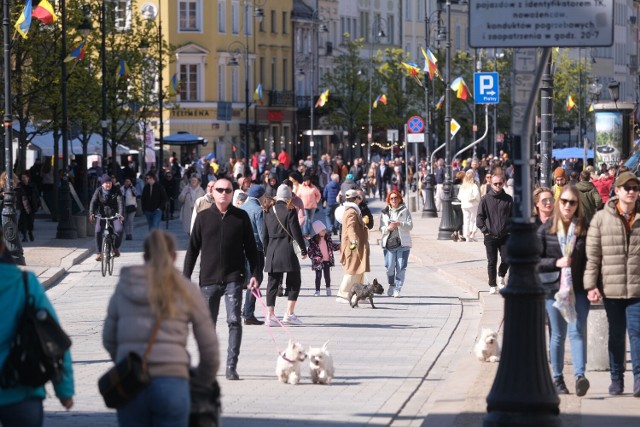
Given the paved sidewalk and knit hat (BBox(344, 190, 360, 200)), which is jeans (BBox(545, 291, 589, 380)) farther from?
knit hat (BBox(344, 190, 360, 200))

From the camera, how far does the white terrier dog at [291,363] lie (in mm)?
14641

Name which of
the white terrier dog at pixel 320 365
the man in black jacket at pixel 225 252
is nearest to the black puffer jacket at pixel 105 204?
the man in black jacket at pixel 225 252

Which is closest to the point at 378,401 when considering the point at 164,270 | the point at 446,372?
the point at 446,372

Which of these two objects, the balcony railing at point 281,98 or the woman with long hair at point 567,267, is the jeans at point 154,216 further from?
the balcony railing at point 281,98

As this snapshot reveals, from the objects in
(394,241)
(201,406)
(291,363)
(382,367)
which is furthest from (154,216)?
(201,406)

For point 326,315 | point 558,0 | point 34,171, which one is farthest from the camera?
point 34,171

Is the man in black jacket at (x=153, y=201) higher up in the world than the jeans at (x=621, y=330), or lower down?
lower down

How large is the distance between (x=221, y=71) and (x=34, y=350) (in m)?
91.4

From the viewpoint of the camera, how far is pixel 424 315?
860 inches

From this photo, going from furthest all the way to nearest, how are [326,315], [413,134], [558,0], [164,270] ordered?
1. [413,134]
2. [326,315]
3. [558,0]
4. [164,270]

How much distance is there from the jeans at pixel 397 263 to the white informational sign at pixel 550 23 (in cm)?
1366

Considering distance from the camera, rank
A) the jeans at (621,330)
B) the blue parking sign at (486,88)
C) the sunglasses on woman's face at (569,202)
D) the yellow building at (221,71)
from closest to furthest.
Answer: the jeans at (621,330) < the sunglasses on woman's face at (569,202) < the blue parking sign at (486,88) < the yellow building at (221,71)

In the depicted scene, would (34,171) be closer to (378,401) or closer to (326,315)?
(326,315)

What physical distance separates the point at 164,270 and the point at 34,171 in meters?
44.9
